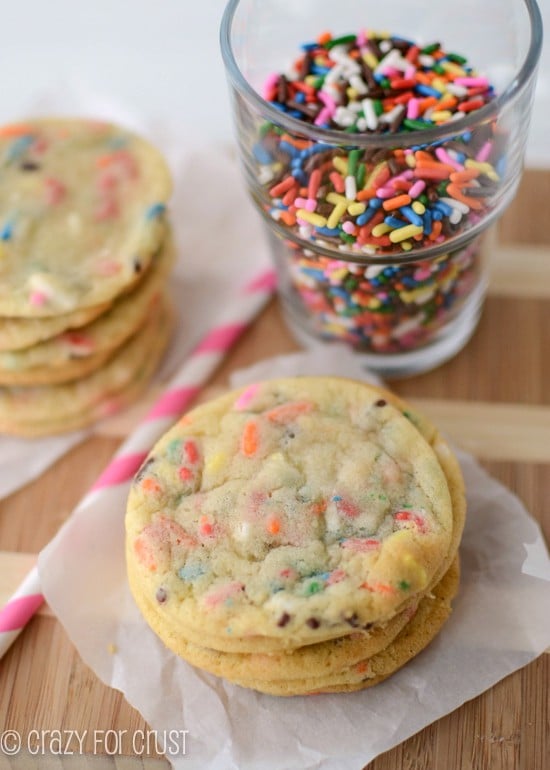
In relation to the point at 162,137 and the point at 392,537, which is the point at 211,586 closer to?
the point at 392,537

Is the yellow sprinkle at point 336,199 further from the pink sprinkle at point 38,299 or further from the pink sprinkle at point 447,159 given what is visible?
the pink sprinkle at point 38,299

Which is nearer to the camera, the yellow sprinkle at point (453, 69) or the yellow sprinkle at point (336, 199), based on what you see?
the yellow sprinkle at point (336, 199)

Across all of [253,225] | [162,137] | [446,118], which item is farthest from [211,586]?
[162,137]

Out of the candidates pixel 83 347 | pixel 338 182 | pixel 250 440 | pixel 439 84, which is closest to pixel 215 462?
pixel 250 440

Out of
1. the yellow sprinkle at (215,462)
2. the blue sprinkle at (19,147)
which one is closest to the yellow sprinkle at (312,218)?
the yellow sprinkle at (215,462)

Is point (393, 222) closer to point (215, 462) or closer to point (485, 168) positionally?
point (485, 168)

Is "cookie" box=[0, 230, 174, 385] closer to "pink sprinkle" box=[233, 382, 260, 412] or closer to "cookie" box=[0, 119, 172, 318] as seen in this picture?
"cookie" box=[0, 119, 172, 318]
